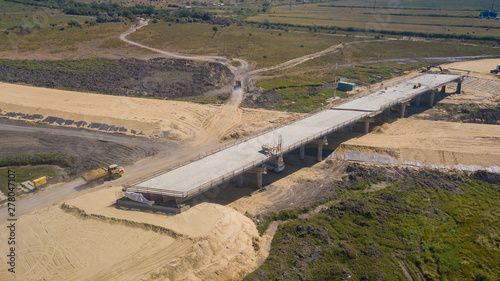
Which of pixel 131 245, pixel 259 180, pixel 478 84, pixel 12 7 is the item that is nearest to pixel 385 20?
pixel 478 84

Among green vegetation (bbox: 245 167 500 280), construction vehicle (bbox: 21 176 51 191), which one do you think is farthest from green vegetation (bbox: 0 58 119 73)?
green vegetation (bbox: 245 167 500 280)

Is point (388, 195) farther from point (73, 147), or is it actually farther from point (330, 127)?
point (73, 147)

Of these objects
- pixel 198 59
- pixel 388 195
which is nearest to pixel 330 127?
pixel 388 195

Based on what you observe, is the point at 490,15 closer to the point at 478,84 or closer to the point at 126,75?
the point at 478,84

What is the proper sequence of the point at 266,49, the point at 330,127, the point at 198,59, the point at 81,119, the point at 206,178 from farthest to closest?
the point at 266,49
the point at 198,59
the point at 81,119
the point at 330,127
the point at 206,178

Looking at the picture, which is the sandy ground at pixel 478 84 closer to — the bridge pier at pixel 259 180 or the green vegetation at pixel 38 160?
the bridge pier at pixel 259 180

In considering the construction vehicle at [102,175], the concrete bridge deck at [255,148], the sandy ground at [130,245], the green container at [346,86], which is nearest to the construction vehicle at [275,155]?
the concrete bridge deck at [255,148]
